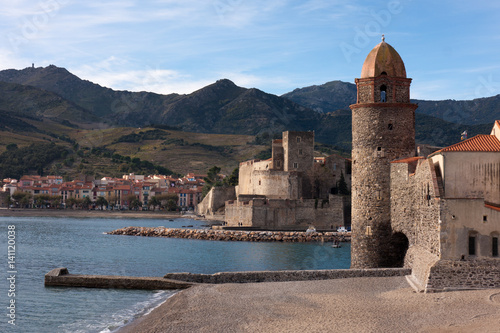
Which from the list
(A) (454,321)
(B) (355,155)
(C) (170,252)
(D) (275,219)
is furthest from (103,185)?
(A) (454,321)

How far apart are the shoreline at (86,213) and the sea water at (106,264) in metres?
29.6

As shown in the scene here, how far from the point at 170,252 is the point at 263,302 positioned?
21.4m

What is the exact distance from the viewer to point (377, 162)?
19422mm

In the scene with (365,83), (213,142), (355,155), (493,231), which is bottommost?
(493,231)

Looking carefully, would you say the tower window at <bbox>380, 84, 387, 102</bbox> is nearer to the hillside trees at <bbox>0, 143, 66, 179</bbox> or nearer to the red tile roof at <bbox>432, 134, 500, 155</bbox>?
the red tile roof at <bbox>432, 134, 500, 155</bbox>

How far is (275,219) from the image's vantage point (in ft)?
167

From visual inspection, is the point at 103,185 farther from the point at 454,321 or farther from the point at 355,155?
the point at 454,321

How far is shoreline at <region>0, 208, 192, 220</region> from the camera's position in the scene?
83.2 metres

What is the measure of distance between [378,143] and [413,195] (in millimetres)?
2447

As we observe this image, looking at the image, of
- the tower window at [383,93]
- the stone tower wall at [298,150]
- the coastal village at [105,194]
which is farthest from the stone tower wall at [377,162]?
the coastal village at [105,194]

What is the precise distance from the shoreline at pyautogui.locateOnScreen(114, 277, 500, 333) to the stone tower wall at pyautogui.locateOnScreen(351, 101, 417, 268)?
237cm

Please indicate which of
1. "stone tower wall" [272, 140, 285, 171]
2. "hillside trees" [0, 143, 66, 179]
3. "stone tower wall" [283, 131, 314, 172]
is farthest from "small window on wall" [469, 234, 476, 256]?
"hillside trees" [0, 143, 66, 179]

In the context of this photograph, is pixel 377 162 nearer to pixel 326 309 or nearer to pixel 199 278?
pixel 326 309

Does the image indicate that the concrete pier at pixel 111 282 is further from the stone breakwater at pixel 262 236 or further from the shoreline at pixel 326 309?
the stone breakwater at pixel 262 236
